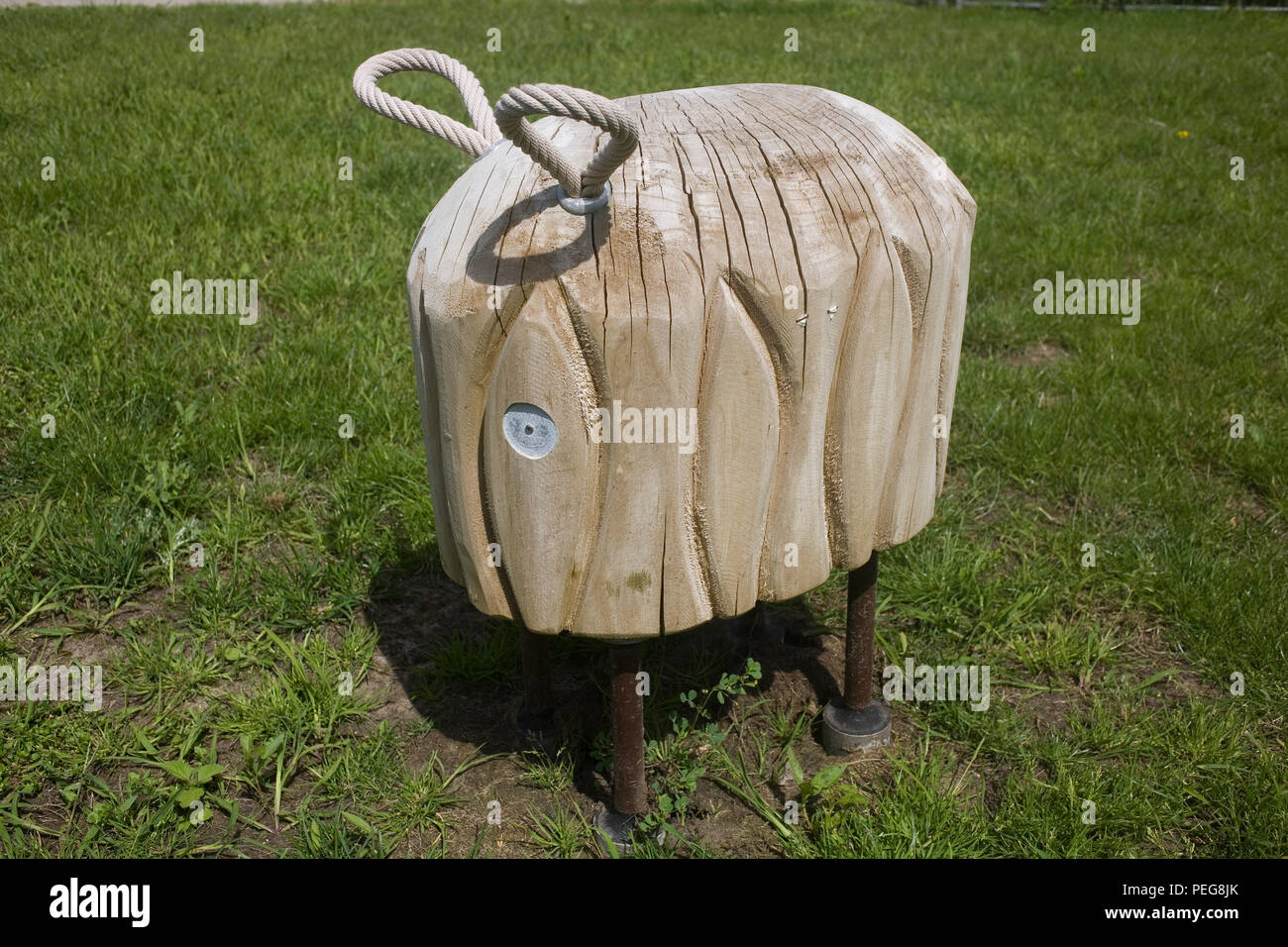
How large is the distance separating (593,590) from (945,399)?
91 centimetres

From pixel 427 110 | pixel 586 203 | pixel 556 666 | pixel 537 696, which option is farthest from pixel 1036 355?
pixel 586 203

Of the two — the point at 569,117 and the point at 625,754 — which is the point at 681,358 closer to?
the point at 569,117

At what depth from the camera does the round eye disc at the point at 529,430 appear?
1.92 meters

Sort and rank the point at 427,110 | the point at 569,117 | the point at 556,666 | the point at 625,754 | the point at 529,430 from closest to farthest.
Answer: the point at 569,117 → the point at 529,430 → the point at 427,110 → the point at 625,754 → the point at 556,666

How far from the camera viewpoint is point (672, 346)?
1.86m

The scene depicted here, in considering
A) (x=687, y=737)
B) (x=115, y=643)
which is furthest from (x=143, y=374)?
(x=687, y=737)

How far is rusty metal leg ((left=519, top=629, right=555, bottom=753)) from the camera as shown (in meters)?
2.73

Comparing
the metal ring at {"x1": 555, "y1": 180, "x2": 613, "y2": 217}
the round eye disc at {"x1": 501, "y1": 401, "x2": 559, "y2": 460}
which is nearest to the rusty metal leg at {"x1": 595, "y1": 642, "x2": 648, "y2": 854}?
the round eye disc at {"x1": 501, "y1": 401, "x2": 559, "y2": 460}

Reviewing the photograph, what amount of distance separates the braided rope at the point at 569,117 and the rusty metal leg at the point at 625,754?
92cm

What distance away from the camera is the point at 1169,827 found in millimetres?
2566

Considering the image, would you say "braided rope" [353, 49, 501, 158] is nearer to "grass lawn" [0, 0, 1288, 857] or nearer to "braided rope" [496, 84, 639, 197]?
"braided rope" [496, 84, 639, 197]

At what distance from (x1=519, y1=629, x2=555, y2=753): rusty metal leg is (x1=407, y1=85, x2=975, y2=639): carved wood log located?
569 millimetres

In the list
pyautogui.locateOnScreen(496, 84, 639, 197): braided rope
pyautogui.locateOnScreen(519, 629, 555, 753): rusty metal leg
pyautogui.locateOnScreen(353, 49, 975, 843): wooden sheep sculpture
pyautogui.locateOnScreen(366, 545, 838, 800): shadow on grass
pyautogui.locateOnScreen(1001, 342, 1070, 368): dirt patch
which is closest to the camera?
pyautogui.locateOnScreen(496, 84, 639, 197): braided rope

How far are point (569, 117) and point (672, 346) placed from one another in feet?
1.32
